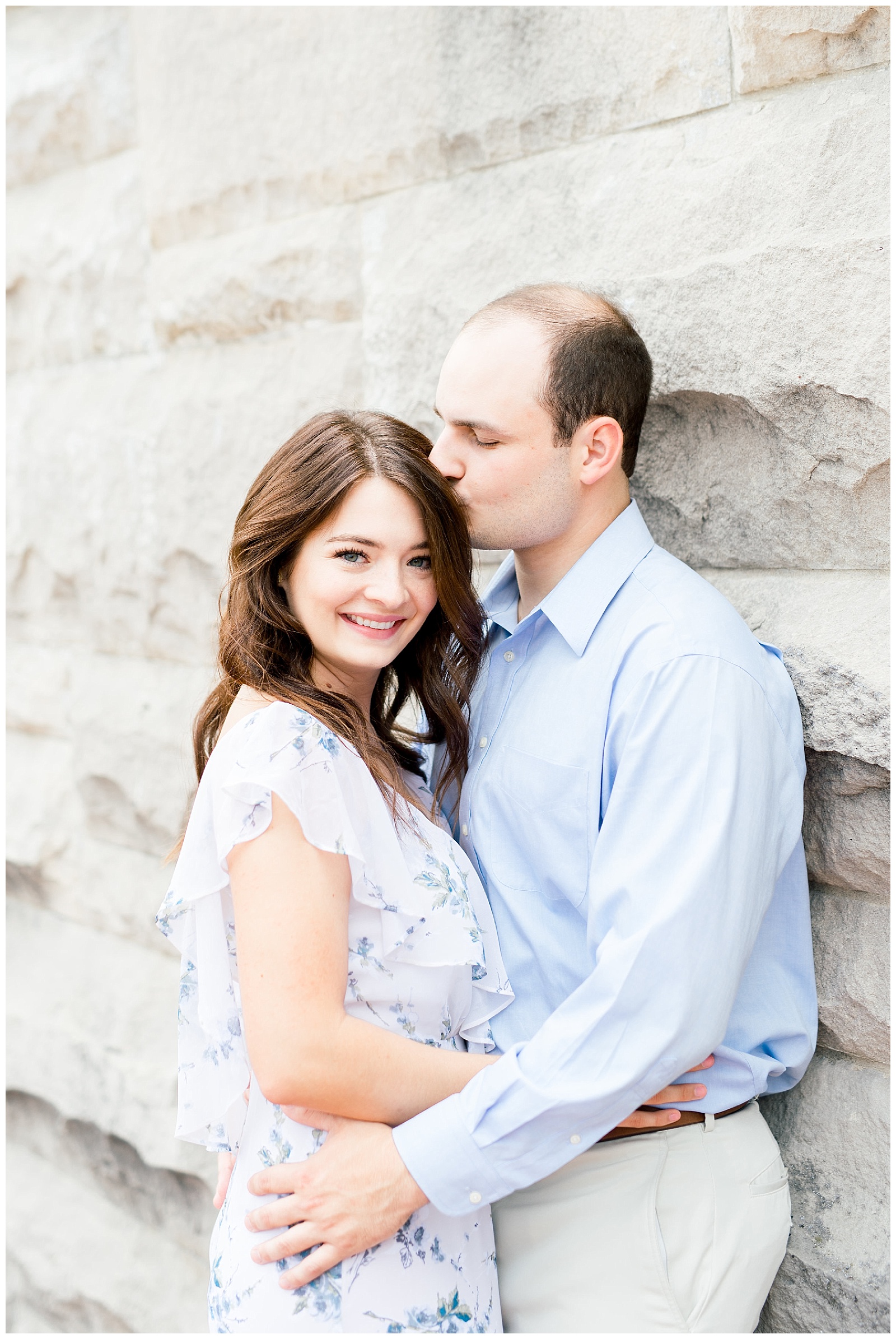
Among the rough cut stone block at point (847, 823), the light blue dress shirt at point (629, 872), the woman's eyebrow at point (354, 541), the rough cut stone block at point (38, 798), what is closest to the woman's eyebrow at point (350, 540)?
the woman's eyebrow at point (354, 541)

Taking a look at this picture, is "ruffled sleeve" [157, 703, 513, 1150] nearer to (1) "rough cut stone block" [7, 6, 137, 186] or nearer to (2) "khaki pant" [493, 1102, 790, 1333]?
(2) "khaki pant" [493, 1102, 790, 1333]

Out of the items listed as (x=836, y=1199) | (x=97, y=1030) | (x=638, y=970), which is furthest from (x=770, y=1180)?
(x=97, y=1030)

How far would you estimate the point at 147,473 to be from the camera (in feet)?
8.32

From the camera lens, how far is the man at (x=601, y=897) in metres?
1.34

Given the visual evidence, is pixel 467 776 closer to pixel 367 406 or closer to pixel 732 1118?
pixel 732 1118

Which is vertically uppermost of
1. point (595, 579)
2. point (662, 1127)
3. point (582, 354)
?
point (582, 354)

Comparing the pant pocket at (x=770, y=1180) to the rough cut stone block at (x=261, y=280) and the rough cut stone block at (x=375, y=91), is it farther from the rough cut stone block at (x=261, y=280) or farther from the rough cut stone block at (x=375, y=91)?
the rough cut stone block at (x=261, y=280)

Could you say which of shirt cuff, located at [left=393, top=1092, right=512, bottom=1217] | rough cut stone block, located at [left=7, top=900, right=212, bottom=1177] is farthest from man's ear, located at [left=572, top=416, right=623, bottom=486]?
rough cut stone block, located at [left=7, top=900, right=212, bottom=1177]

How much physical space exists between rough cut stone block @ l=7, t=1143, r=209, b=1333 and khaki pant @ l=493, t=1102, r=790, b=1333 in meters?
1.22

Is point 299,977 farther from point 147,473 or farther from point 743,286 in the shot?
point 147,473

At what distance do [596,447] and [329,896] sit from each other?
2.46 ft

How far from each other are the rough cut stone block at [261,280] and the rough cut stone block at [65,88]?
1.23 ft

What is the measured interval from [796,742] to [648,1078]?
47cm

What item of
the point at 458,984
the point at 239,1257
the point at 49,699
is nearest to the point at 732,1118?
the point at 458,984
